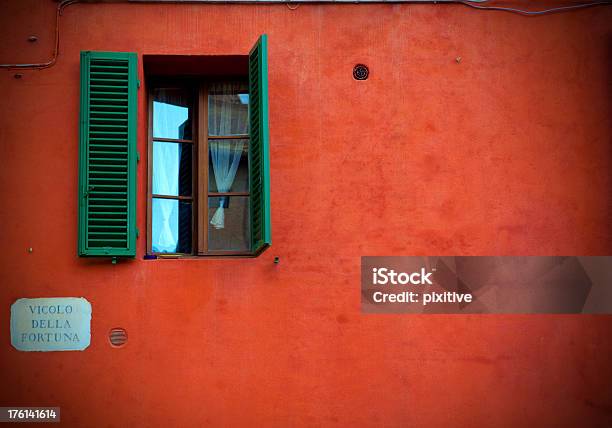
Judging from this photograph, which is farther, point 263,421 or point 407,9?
point 407,9

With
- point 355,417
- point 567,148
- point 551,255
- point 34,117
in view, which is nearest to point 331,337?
point 355,417

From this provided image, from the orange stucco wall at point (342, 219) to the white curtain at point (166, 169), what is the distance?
149 millimetres

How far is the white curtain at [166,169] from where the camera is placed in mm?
6559

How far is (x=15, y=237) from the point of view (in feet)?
20.5

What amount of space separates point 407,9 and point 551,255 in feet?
6.58

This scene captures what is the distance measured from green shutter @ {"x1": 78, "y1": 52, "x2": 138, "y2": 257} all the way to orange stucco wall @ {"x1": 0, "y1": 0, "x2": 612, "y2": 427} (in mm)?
134

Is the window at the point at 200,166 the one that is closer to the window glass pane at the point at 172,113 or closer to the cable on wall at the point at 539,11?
the window glass pane at the point at 172,113

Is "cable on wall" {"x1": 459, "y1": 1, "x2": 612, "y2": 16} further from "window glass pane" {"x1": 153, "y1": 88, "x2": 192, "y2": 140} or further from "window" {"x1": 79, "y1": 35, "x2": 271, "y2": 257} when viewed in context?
"window glass pane" {"x1": 153, "y1": 88, "x2": 192, "y2": 140}

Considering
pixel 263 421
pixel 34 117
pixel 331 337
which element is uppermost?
pixel 34 117

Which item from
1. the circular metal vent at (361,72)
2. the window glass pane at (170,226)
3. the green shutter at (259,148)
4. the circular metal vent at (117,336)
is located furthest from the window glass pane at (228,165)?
the circular metal vent at (117,336)

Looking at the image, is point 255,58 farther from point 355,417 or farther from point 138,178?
point 355,417

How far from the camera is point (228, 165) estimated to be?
6.69 metres

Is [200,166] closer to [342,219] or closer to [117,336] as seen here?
[342,219]

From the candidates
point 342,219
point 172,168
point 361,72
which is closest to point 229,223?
point 172,168
